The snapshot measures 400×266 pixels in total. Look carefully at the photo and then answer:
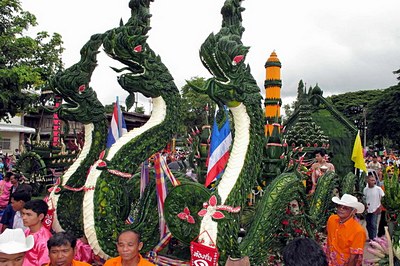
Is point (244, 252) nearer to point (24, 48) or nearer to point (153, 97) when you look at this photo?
point (153, 97)

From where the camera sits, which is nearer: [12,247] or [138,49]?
[12,247]

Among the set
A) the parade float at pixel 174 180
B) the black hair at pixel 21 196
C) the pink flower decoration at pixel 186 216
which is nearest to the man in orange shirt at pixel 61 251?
the parade float at pixel 174 180

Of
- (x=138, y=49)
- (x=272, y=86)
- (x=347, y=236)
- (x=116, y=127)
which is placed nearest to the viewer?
(x=347, y=236)

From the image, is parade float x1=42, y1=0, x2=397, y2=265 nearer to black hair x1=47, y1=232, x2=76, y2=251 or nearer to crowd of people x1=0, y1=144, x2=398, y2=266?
crowd of people x1=0, y1=144, x2=398, y2=266

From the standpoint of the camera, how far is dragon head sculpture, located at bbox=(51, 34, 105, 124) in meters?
4.96

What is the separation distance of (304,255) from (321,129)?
7.54 m

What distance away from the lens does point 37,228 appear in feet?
10.1

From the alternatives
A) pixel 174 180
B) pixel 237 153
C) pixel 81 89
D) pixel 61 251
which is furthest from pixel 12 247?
pixel 81 89

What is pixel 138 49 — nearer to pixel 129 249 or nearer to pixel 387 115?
pixel 129 249

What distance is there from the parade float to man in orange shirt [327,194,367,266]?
705 mm

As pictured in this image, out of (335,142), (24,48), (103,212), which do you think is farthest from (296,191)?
(24,48)

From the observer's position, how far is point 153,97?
15.1 feet

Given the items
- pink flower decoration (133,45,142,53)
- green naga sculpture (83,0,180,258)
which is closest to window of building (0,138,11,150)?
green naga sculpture (83,0,180,258)

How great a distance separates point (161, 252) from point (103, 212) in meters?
1.00
